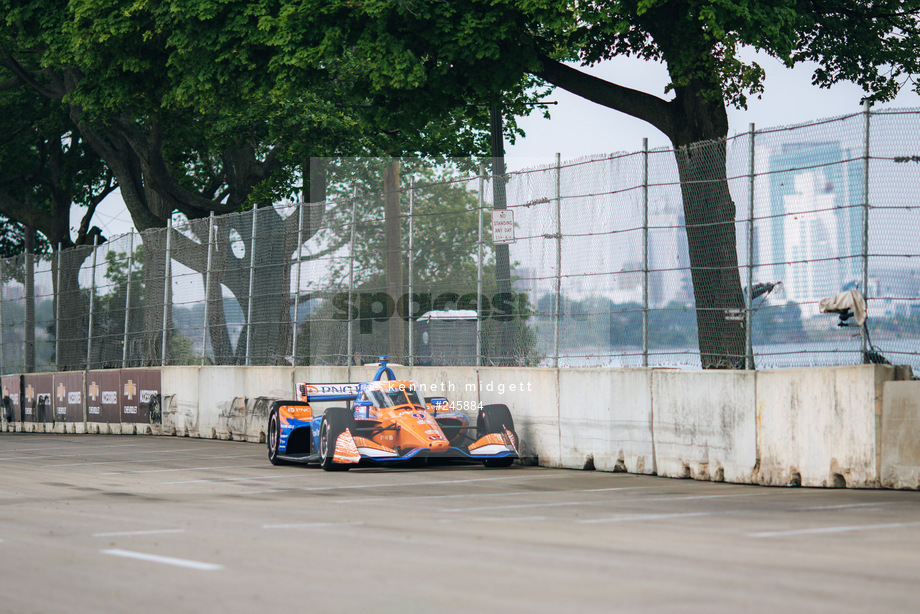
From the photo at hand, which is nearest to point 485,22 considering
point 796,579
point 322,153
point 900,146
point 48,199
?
point 900,146

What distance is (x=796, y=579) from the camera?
6.71 metres

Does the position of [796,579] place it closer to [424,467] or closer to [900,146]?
[900,146]

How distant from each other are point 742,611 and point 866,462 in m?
7.11

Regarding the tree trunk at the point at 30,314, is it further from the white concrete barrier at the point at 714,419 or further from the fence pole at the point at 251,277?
the white concrete barrier at the point at 714,419

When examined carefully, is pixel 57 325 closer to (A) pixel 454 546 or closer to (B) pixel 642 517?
(B) pixel 642 517

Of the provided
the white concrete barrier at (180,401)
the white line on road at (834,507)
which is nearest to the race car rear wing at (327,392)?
the white concrete barrier at (180,401)

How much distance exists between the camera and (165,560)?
25.0 ft

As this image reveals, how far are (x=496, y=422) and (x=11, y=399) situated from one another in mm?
20148

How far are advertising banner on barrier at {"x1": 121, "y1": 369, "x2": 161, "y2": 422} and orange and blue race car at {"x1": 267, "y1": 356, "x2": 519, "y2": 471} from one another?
9.52 metres

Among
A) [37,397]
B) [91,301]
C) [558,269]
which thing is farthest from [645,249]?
[37,397]

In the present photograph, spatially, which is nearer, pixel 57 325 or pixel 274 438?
pixel 274 438

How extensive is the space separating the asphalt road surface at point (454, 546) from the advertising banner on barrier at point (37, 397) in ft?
53.7

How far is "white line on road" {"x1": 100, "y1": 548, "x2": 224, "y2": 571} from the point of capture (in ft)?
24.0

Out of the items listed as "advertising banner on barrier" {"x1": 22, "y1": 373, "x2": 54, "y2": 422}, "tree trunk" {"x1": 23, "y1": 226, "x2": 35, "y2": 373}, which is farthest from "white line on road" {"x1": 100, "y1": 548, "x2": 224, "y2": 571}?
"tree trunk" {"x1": 23, "y1": 226, "x2": 35, "y2": 373}
